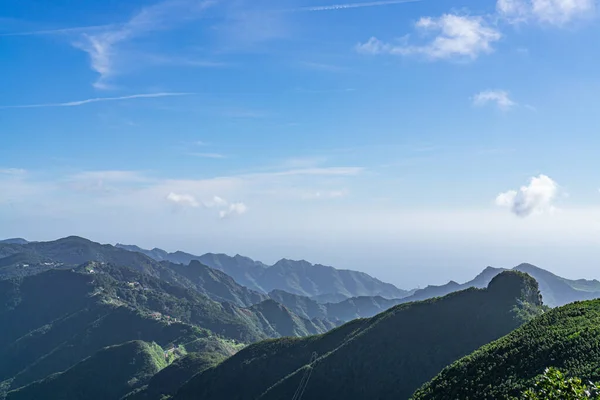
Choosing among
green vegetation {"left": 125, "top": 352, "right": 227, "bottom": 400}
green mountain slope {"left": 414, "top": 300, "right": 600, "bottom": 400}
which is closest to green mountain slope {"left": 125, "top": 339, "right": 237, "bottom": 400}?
green vegetation {"left": 125, "top": 352, "right": 227, "bottom": 400}

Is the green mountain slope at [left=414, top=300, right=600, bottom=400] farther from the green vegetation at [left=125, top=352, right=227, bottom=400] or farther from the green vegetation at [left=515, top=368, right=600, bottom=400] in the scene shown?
the green vegetation at [left=125, top=352, right=227, bottom=400]

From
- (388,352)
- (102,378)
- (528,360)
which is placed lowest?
(102,378)

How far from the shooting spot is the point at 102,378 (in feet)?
534

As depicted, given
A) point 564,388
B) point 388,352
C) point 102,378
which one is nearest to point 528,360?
point 564,388

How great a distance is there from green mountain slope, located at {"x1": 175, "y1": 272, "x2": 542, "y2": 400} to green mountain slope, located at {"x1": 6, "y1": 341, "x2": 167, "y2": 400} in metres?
56.9

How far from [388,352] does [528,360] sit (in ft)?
141

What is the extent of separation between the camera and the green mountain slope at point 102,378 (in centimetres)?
15762

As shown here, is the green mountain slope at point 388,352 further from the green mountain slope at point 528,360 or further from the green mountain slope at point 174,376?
the green mountain slope at point 528,360

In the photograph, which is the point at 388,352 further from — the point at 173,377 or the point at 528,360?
the point at 173,377

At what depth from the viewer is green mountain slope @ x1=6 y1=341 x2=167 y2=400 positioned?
157625mm

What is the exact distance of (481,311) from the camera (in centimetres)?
9444

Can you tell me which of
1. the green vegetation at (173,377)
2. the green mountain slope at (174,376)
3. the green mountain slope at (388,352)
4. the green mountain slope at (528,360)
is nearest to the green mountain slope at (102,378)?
the green mountain slope at (174,376)

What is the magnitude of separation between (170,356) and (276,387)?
10631cm

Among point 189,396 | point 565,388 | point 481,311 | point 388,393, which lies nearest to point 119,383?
point 189,396
